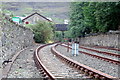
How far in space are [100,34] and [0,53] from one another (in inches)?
709

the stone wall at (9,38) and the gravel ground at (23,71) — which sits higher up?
the stone wall at (9,38)

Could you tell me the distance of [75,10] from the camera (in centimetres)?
3559

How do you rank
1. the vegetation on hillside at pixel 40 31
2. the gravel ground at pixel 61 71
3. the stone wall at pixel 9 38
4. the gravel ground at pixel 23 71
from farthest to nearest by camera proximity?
the vegetation on hillside at pixel 40 31 → the stone wall at pixel 9 38 → the gravel ground at pixel 23 71 → the gravel ground at pixel 61 71

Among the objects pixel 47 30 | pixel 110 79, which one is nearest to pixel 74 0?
pixel 47 30

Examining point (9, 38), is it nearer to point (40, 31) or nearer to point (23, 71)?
point (23, 71)

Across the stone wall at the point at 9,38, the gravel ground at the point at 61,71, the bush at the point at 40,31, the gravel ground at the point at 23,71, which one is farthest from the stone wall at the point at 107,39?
the gravel ground at the point at 23,71

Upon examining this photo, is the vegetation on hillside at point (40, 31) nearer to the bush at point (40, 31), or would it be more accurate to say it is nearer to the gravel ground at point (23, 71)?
the bush at point (40, 31)

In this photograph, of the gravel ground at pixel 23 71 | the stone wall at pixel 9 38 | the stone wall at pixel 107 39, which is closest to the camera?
the gravel ground at pixel 23 71

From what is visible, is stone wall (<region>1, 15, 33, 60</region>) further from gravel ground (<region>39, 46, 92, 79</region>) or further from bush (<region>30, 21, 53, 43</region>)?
bush (<region>30, 21, 53, 43</region>)

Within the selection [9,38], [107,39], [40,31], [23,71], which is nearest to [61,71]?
[23,71]

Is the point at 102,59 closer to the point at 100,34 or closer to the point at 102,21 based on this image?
the point at 102,21

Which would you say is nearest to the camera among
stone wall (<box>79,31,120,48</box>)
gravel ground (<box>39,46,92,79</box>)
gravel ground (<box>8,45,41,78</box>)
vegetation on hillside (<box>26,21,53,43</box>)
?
gravel ground (<box>39,46,92,79</box>)

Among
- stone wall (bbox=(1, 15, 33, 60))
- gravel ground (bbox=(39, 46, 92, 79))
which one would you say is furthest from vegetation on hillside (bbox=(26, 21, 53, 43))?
gravel ground (bbox=(39, 46, 92, 79))

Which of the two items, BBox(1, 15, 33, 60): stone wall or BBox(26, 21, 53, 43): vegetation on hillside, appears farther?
BBox(26, 21, 53, 43): vegetation on hillside
